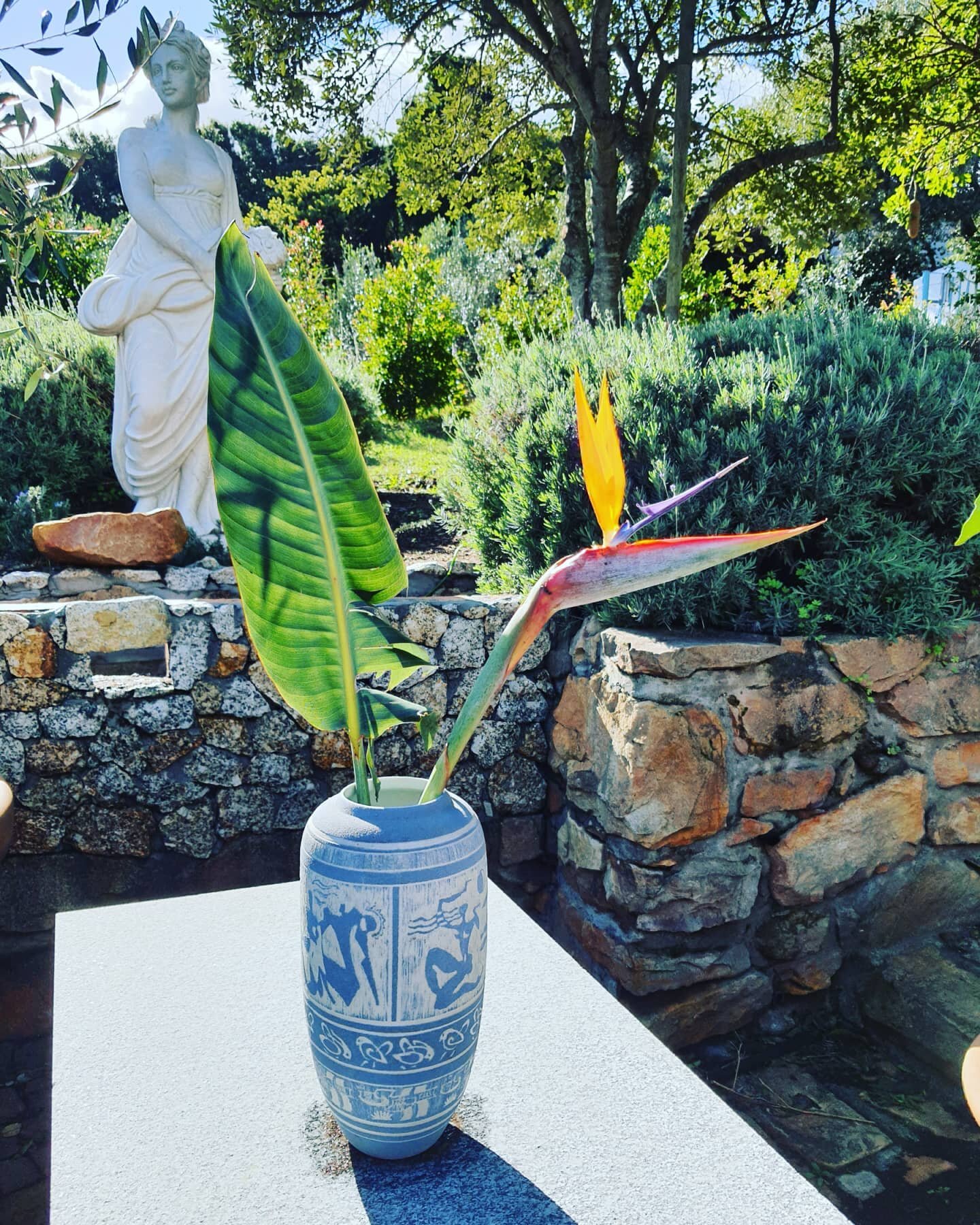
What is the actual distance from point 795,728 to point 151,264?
11.0 ft

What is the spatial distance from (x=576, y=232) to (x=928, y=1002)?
701cm

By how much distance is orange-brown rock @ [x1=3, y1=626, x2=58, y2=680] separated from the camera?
100 inches

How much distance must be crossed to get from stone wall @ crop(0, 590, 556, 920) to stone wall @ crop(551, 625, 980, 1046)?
0.63m

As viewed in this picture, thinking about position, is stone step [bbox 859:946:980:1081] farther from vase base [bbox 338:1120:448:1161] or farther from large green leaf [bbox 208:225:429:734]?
large green leaf [bbox 208:225:429:734]

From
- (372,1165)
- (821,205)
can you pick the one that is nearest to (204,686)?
(372,1165)

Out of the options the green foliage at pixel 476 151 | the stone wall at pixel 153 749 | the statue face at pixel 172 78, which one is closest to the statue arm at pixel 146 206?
the statue face at pixel 172 78

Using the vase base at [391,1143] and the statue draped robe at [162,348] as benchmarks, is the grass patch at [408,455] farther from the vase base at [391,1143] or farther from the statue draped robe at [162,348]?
the vase base at [391,1143]

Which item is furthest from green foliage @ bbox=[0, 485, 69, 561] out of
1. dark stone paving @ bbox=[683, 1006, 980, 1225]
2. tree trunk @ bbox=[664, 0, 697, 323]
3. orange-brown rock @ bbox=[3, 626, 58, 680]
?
tree trunk @ bbox=[664, 0, 697, 323]

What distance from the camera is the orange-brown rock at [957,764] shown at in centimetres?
267

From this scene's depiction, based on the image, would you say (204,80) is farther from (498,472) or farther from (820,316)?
(820,316)

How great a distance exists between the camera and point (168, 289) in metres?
4.02

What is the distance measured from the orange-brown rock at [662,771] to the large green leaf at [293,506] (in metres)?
1.22

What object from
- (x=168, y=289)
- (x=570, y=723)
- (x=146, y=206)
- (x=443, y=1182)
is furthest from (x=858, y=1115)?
(x=146, y=206)

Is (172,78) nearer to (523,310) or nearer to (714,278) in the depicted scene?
(523,310)
